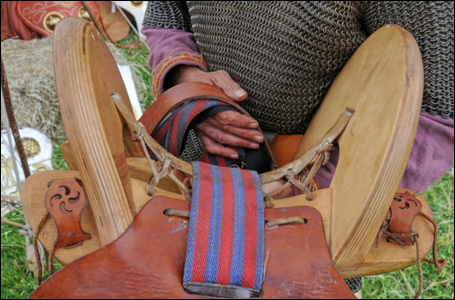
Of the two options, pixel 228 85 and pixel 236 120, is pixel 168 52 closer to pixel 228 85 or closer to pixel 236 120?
pixel 228 85

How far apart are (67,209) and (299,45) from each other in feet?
2.36

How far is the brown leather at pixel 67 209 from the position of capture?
749 mm

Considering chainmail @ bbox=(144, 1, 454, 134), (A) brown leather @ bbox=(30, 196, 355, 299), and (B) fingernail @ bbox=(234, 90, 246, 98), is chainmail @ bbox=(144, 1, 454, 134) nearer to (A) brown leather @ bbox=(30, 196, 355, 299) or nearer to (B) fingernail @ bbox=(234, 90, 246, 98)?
(B) fingernail @ bbox=(234, 90, 246, 98)

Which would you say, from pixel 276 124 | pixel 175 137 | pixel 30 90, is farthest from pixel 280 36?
pixel 30 90

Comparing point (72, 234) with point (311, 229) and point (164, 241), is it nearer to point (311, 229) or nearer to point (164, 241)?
point (164, 241)

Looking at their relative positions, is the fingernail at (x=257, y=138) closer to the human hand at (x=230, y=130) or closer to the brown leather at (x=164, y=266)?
the human hand at (x=230, y=130)

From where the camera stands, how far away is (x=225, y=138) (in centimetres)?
118

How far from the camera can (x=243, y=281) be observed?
2.21 ft

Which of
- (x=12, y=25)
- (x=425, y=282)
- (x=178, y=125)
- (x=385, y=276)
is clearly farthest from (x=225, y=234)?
(x=12, y=25)

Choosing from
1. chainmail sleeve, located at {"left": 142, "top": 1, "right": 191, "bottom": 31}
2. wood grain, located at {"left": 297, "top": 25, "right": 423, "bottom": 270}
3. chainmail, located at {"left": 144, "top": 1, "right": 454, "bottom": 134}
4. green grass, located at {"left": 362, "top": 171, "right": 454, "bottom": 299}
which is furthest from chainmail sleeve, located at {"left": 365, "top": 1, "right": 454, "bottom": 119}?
green grass, located at {"left": 362, "top": 171, "right": 454, "bottom": 299}

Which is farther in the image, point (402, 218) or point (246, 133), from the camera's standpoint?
point (246, 133)

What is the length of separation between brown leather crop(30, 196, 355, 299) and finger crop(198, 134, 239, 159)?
41 centimetres

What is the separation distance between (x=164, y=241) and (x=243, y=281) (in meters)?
0.13

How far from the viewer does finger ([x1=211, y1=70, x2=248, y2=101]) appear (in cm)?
124
